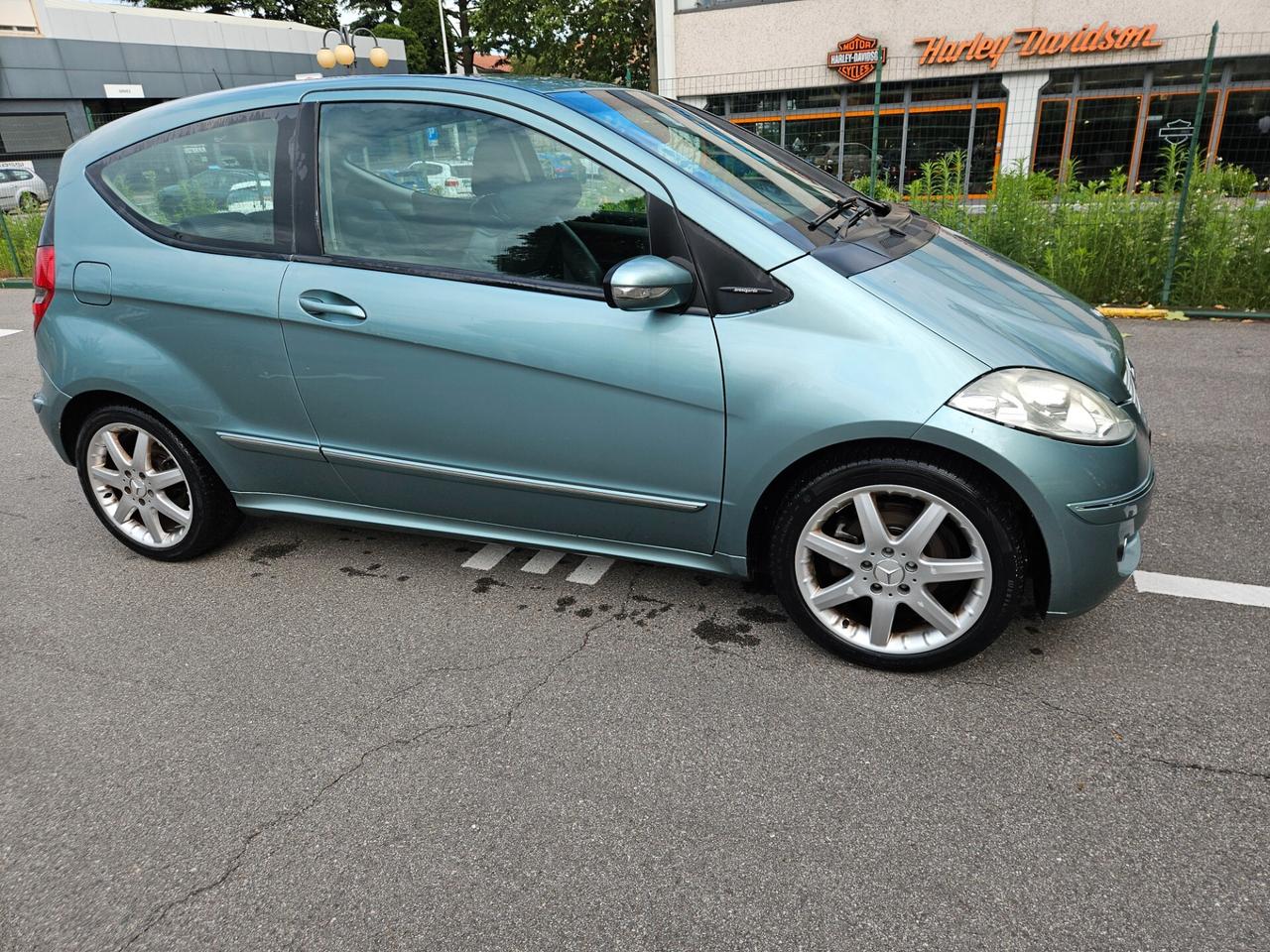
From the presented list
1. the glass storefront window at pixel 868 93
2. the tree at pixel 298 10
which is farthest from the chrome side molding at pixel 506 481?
the tree at pixel 298 10

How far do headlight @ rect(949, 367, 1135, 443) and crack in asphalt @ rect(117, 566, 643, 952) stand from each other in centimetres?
143

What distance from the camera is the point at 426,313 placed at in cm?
290

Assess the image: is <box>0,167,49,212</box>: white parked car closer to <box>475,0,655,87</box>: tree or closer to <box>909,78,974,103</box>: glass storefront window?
<box>475,0,655,87</box>: tree

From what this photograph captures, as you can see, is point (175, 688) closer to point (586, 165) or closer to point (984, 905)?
point (586, 165)

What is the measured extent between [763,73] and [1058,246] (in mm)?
14332

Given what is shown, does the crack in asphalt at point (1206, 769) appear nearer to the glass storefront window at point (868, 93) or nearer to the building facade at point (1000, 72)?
the building facade at point (1000, 72)

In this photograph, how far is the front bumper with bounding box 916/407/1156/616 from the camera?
2.41 m

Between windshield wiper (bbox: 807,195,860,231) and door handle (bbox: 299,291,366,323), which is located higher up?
windshield wiper (bbox: 807,195,860,231)

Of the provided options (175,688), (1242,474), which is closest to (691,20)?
(1242,474)

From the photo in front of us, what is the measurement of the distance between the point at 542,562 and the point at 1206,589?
238 centimetres

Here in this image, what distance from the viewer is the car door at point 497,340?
272cm

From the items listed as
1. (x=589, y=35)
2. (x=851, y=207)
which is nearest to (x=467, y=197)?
(x=851, y=207)

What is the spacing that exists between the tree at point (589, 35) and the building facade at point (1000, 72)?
6.55 meters

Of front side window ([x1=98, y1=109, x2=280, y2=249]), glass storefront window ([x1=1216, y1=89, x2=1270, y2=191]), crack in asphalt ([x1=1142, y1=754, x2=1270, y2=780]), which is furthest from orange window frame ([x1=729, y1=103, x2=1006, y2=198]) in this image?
crack in asphalt ([x1=1142, y1=754, x2=1270, y2=780])
